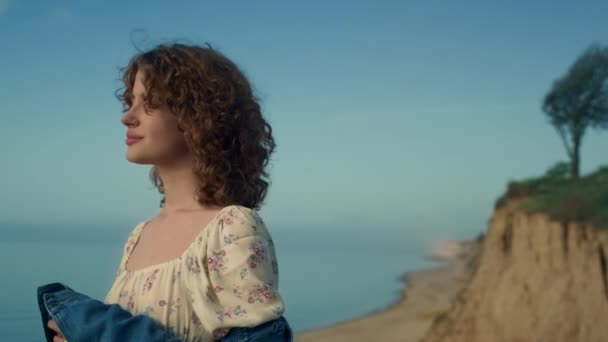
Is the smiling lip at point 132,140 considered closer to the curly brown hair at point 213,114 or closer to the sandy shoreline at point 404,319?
the curly brown hair at point 213,114

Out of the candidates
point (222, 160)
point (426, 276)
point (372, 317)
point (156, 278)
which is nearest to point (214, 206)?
point (222, 160)

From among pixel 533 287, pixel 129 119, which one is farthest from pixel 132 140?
pixel 533 287

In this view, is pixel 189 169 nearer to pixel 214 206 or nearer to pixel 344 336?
pixel 214 206

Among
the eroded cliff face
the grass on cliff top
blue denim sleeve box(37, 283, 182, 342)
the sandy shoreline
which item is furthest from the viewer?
the sandy shoreline

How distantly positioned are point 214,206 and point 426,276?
5088 centimetres

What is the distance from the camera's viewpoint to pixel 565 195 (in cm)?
1103

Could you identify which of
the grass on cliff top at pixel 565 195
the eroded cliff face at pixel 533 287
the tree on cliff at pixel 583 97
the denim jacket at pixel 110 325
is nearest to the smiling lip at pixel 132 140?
the denim jacket at pixel 110 325

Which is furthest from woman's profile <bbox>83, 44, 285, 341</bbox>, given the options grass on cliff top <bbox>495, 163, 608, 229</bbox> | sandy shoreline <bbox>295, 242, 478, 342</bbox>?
sandy shoreline <bbox>295, 242, 478, 342</bbox>

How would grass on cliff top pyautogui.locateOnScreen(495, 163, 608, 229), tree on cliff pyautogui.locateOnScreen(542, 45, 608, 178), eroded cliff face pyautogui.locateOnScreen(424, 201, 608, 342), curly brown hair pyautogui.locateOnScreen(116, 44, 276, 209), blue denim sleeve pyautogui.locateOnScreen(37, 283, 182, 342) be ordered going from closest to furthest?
blue denim sleeve pyautogui.locateOnScreen(37, 283, 182, 342) < curly brown hair pyautogui.locateOnScreen(116, 44, 276, 209) < eroded cliff face pyautogui.locateOnScreen(424, 201, 608, 342) < grass on cliff top pyautogui.locateOnScreen(495, 163, 608, 229) < tree on cliff pyautogui.locateOnScreen(542, 45, 608, 178)

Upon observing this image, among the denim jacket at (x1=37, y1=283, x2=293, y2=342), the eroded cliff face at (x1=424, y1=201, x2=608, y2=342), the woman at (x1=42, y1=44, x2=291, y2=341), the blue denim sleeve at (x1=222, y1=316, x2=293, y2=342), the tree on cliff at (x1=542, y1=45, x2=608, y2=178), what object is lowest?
the eroded cliff face at (x1=424, y1=201, x2=608, y2=342)

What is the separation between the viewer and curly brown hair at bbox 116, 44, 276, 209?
5.90ft

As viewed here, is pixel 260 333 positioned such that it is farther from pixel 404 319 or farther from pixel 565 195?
pixel 404 319

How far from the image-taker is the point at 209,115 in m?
1.81

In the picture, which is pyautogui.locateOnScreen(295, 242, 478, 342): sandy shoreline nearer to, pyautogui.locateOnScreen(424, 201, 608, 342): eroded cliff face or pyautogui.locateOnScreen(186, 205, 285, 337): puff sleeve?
pyautogui.locateOnScreen(424, 201, 608, 342): eroded cliff face
